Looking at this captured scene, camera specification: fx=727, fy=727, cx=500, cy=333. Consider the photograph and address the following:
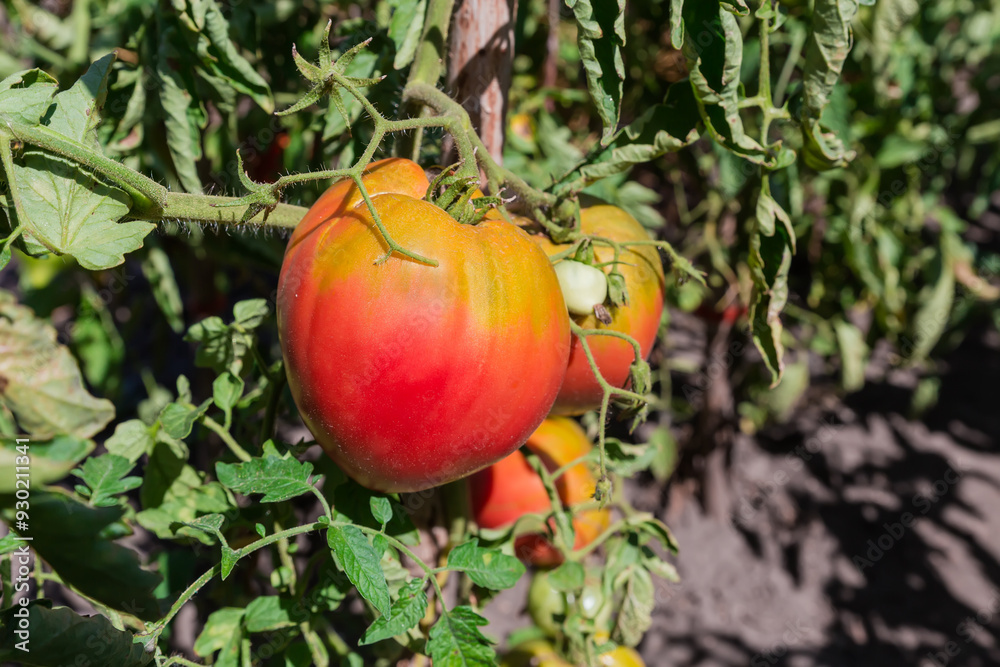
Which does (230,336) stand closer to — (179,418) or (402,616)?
(179,418)

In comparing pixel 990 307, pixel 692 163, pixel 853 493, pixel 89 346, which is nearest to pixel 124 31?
pixel 89 346

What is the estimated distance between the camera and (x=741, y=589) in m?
2.06

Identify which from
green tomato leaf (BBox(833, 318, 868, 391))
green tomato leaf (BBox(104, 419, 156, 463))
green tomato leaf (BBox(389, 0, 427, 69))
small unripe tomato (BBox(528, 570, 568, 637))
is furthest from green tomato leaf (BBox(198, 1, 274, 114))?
green tomato leaf (BBox(833, 318, 868, 391))

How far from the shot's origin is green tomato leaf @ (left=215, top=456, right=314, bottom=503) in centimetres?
57

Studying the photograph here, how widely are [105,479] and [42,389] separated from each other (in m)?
0.23

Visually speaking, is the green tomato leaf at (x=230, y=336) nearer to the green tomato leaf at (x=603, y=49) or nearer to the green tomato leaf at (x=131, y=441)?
the green tomato leaf at (x=131, y=441)

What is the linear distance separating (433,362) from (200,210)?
0.71 feet

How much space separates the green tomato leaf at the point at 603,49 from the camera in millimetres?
584

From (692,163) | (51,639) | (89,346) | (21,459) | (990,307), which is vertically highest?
(21,459)

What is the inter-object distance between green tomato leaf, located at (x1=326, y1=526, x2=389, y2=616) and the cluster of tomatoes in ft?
0.17

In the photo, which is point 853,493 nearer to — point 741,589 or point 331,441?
point 741,589

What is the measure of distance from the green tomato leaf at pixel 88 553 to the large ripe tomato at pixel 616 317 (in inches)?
15.5

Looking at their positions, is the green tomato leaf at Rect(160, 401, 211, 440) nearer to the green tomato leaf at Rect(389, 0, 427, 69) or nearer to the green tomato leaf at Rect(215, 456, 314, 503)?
the green tomato leaf at Rect(215, 456, 314, 503)

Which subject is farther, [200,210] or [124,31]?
[124,31]
